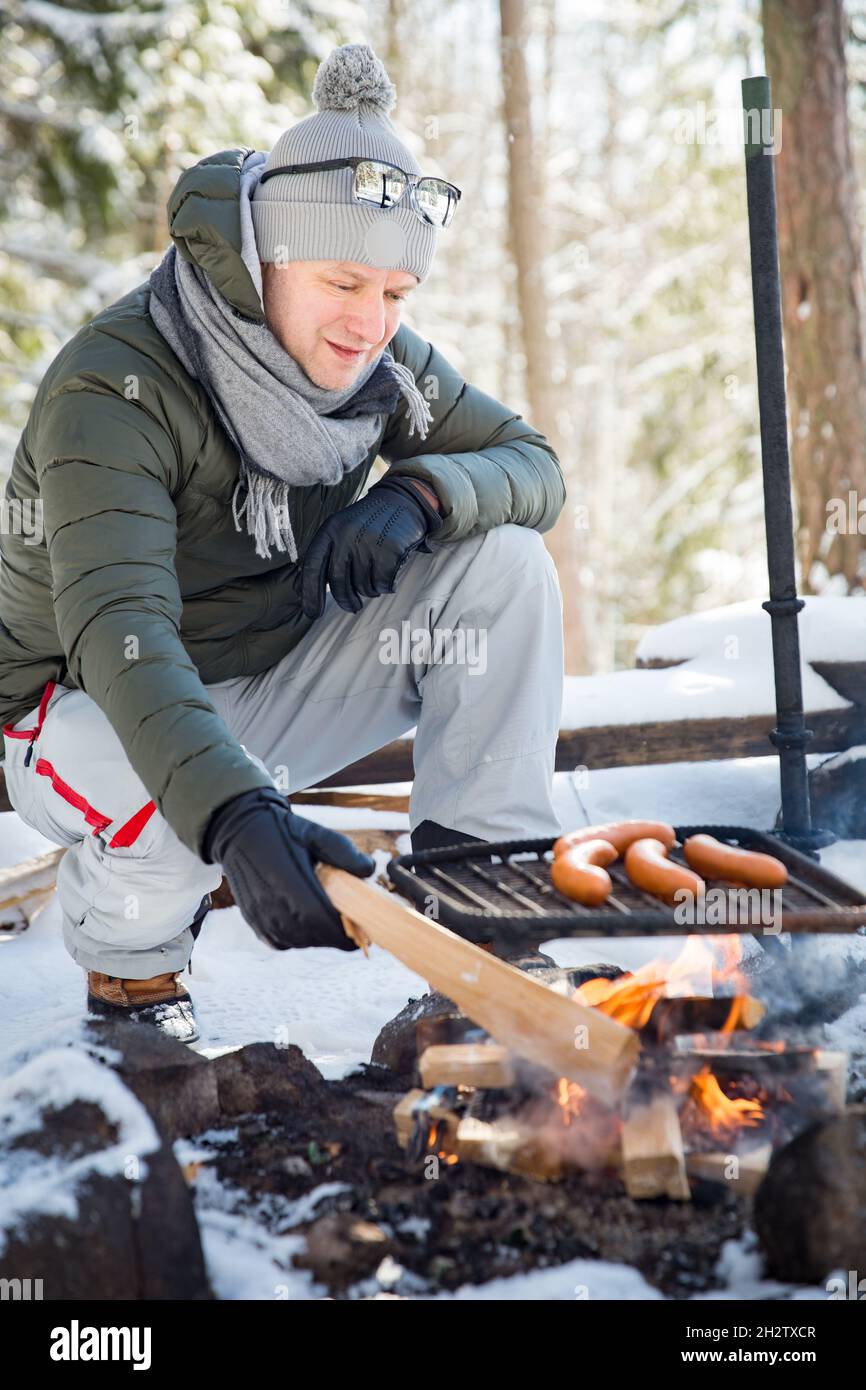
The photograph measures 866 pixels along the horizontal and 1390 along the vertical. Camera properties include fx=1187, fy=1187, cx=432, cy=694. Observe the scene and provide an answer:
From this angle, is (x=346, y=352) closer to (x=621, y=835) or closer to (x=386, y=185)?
(x=386, y=185)

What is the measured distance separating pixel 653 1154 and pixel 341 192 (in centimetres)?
184

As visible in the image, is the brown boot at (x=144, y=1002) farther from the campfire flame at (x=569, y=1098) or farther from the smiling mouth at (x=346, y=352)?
the smiling mouth at (x=346, y=352)

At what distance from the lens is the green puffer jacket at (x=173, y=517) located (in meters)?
1.97

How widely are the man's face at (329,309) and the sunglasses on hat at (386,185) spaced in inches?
5.2

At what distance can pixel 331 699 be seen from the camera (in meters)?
2.88

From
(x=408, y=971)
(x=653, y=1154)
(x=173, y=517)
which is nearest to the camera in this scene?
(x=653, y=1154)

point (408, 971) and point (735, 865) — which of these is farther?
point (408, 971)

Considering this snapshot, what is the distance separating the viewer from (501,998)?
1.77m

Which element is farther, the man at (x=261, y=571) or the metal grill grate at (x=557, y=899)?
the man at (x=261, y=571)

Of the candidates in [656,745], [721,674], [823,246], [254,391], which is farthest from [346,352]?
[823,246]

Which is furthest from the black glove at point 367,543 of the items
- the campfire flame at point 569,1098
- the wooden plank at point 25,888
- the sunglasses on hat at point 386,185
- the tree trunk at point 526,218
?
the tree trunk at point 526,218

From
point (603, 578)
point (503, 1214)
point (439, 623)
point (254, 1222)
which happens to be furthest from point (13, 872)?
point (603, 578)

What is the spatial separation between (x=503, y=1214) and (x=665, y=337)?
1762cm
